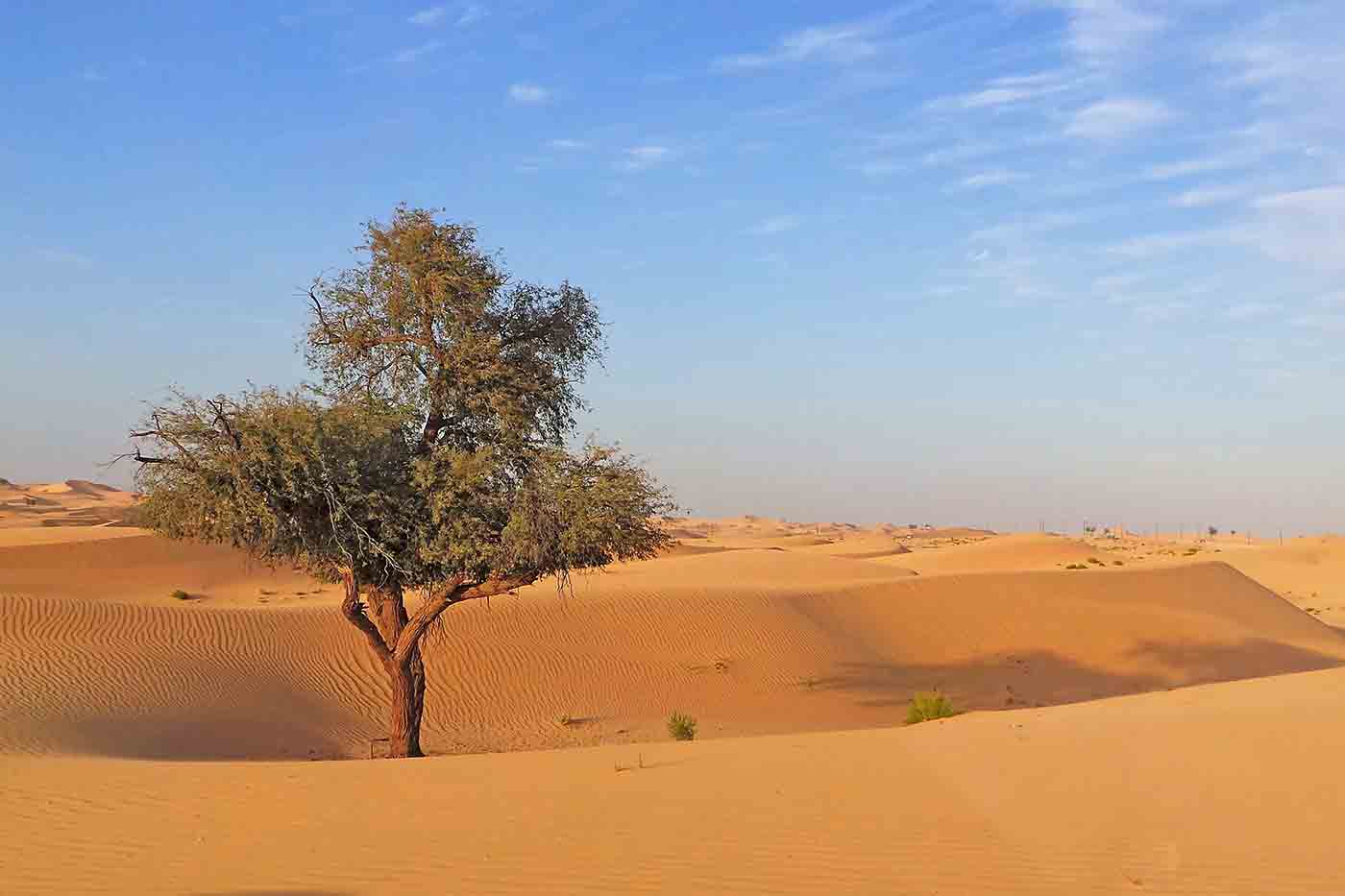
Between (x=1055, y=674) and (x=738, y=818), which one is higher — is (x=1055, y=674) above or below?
below

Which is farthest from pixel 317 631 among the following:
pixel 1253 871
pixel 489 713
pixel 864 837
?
pixel 1253 871

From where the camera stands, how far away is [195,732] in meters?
20.1

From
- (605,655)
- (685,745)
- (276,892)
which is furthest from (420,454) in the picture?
(605,655)

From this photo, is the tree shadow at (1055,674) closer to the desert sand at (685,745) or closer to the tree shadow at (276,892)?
the desert sand at (685,745)

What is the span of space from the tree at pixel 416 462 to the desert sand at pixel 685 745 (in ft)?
9.05

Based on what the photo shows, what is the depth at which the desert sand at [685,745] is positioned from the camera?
27.9ft

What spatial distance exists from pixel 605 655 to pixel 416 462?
14.3 meters

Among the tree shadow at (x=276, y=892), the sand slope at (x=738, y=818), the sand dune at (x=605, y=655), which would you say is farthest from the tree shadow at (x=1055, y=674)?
the tree shadow at (x=276, y=892)

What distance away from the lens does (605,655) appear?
94.7ft

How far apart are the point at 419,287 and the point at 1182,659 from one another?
85.1 ft

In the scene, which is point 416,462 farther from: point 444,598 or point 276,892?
point 276,892

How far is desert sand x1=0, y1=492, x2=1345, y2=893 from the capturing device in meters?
8.50

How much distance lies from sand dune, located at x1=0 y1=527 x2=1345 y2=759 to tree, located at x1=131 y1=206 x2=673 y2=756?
422 cm

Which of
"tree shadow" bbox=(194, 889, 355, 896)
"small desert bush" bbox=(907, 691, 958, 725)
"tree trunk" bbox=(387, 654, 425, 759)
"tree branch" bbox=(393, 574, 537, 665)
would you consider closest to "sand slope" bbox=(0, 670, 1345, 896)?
"tree shadow" bbox=(194, 889, 355, 896)
